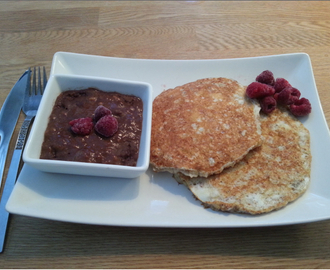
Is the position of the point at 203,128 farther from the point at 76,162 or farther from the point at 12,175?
the point at 12,175

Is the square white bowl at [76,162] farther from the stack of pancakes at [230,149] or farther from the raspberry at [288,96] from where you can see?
the raspberry at [288,96]

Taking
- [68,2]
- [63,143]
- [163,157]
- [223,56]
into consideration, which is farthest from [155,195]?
[68,2]

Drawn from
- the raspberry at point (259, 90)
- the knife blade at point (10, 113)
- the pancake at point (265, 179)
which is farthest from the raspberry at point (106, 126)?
the raspberry at point (259, 90)

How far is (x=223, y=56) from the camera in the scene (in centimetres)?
239

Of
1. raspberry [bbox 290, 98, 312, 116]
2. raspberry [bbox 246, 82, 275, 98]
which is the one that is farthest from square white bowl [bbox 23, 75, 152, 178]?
raspberry [bbox 290, 98, 312, 116]

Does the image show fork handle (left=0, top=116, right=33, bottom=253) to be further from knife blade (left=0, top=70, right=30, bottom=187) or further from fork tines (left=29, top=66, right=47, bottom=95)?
fork tines (left=29, top=66, right=47, bottom=95)

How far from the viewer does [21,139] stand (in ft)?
5.66

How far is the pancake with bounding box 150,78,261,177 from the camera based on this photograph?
4.82 ft

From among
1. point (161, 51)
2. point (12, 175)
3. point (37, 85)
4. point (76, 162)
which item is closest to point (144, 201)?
point (76, 162)

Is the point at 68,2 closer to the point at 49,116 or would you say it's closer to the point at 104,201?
the point at 49,116

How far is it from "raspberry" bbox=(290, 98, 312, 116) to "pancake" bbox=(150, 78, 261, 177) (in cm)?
30

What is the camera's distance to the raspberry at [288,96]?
1.72 m

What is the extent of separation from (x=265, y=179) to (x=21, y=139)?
166 cm

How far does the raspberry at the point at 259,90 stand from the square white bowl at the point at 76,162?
0.71 m
